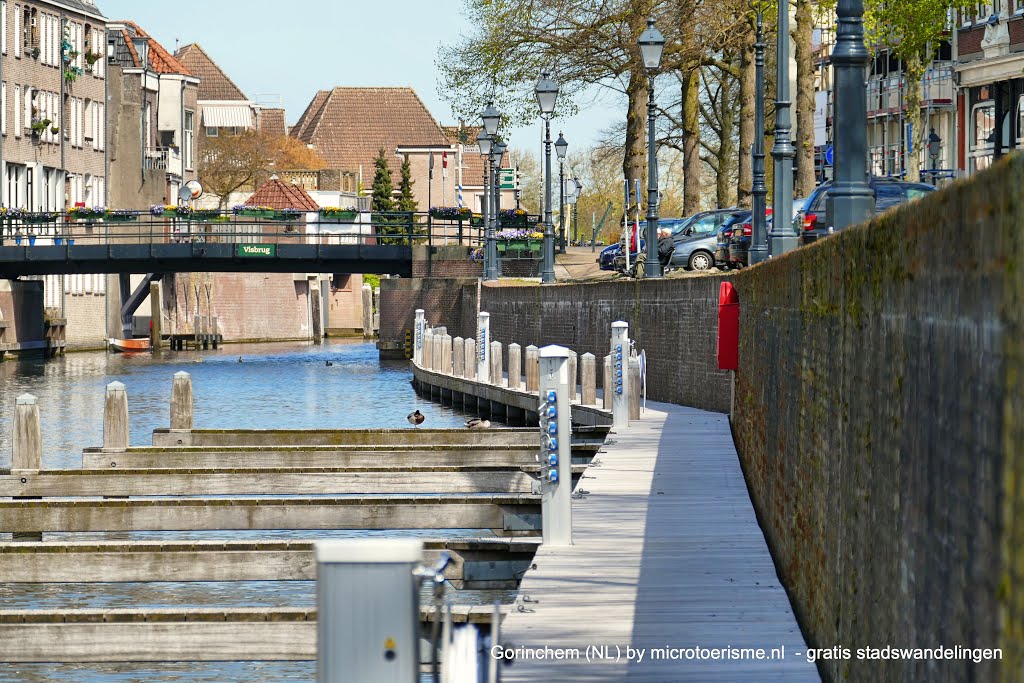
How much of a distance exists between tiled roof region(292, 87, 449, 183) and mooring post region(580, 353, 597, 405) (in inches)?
4107

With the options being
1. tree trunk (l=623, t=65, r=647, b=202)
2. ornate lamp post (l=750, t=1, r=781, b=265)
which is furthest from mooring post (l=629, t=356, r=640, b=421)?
tree trunk (l=623, t=65, r=647, b=202)

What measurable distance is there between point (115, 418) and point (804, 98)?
2696 cm

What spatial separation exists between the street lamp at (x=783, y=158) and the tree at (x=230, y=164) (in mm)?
81711

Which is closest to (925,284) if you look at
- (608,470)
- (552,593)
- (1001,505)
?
(1001,505)

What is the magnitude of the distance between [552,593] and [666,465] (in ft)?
27.1

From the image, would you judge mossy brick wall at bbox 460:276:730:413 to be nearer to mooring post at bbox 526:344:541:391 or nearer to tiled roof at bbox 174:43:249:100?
mooring post at bbox 526:344:541:391

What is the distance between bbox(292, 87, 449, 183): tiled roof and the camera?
134750 millimetres

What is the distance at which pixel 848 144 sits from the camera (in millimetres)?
12180

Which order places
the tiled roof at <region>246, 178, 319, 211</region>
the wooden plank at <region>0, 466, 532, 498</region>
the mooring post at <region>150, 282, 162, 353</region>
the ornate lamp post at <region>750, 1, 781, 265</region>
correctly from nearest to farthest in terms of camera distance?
the wooden plank at <region>0, 466, 532, 498</region>, the ornate lamp post at <region>750, 1, 781, 265</region>, the mooring post at <region>150, 282, 162, 353</region>, the tiled roof at <region>246, 178, 319, 211</region>

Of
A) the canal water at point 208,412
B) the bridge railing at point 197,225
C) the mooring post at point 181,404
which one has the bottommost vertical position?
the canal water at point 208,412

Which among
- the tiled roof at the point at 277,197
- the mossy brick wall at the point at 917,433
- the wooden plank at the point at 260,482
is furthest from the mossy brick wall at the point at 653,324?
the tiled roof at the point at 277,197

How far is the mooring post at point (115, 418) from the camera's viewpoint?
20953 mm

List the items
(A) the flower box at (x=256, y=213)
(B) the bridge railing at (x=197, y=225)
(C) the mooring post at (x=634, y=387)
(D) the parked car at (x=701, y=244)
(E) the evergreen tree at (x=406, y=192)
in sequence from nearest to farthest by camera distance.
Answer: (C) the mooring post at (x=634, y=387), (D) the parked car at (x=701, y=244), (B) the bridge railing at (x=197, y=225), (A) the flower box at (x=256, y=213), (E) the evergreen tree at (x=406, y=192)

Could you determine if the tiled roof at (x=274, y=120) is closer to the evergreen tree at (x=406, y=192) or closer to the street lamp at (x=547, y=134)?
the evergreen tree at (x=406, y=192)
